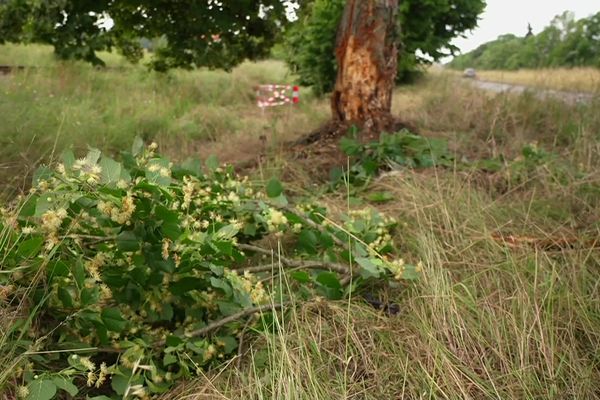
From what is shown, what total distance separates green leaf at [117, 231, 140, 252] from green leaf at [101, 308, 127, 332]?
17 centimetres

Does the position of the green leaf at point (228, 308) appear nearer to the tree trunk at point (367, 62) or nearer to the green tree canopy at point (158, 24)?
the tree trunk at point (367, 62)

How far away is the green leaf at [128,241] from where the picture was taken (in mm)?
1362

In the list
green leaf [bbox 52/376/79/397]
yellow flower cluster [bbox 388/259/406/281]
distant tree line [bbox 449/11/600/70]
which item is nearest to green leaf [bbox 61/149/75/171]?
green leaf [bbox 52/376/79/397]

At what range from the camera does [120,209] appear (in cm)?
130

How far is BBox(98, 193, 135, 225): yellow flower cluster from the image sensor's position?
1.27m

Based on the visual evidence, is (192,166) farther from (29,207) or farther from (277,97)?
(277,97)

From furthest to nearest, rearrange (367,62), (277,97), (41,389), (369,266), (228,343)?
(277,97) < (367,62) < (369,266) < (228,343) < (41,389)

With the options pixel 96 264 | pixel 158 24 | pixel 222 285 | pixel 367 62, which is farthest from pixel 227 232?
pixel 158 24

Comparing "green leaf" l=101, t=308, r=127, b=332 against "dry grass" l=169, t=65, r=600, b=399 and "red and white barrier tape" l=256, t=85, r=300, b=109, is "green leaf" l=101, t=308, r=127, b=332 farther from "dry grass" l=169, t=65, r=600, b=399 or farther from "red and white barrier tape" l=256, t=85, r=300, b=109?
"red and white barrier tape" l=256, t=85, r=300, b=109

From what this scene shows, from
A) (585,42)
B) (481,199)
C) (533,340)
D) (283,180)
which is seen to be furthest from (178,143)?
(585,42)

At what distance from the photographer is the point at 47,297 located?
4.43ft

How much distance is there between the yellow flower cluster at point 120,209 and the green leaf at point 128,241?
0.20ft

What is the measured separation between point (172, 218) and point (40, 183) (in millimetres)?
330

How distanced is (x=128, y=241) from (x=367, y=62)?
3.28 m
